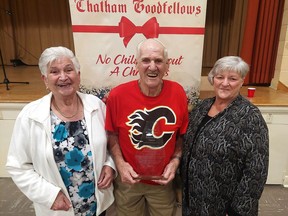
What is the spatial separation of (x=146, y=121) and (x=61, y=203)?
573 mm

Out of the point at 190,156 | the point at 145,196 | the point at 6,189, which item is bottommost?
the point at 6,189

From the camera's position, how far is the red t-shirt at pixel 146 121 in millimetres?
1211

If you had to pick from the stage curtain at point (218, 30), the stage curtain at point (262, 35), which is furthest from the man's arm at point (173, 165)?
the stage curtain at point (218, 30)

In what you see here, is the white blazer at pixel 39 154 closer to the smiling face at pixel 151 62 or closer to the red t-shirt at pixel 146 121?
the red t-shirt at pixel 146 121

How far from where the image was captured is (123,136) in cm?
126

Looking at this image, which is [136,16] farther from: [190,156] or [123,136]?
[190,156]

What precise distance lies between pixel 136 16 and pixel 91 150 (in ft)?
2.79

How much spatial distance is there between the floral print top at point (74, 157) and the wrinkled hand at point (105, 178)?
1.6 inches

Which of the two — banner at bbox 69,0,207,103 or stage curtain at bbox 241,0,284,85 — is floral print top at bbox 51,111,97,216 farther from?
stage curtain at bbox 241,0,284,85

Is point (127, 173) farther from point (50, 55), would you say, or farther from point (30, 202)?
point (30, 202)

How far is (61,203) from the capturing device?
112 cm

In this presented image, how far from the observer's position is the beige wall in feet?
7.34

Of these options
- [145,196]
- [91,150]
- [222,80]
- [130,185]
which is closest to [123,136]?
[91,150]

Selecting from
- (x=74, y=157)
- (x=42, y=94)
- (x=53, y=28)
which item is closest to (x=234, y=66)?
(x=74, y=157)
